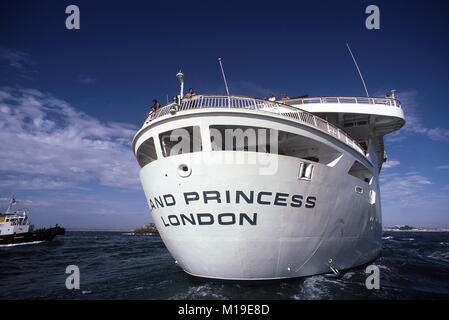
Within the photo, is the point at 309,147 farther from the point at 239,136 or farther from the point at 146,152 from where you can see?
the point at 146,152

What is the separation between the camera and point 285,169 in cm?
687

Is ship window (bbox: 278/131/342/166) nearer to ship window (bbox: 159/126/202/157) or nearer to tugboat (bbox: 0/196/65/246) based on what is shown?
ship window (bbox: 159/126/202/157)

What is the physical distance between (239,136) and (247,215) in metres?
2.43

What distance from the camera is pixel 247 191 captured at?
656cm

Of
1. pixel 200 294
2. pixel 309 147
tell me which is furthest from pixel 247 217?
pixel 309 147

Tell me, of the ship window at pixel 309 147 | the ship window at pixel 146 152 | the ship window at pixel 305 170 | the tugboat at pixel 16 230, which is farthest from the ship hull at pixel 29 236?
the ship window at pixel 305 170

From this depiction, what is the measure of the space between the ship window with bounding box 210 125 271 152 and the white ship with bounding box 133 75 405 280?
0.10 feet

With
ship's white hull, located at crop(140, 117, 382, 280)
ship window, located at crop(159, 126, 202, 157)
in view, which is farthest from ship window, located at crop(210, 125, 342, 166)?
ship window, located at crop(159, 126, 202, 157)

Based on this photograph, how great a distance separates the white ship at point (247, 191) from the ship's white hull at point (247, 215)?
1.1 inches

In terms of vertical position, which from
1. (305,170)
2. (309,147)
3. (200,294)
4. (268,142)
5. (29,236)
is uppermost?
(268,142)
